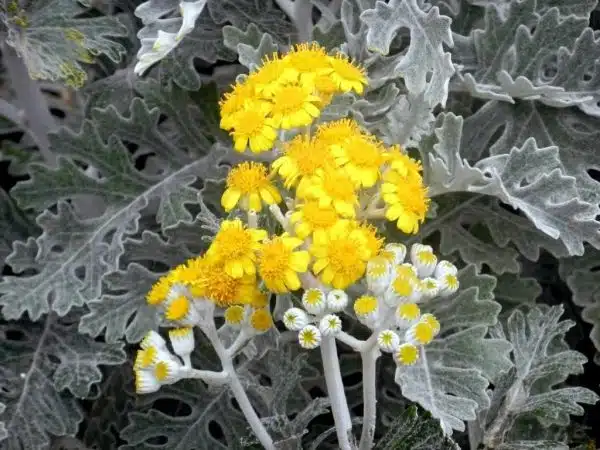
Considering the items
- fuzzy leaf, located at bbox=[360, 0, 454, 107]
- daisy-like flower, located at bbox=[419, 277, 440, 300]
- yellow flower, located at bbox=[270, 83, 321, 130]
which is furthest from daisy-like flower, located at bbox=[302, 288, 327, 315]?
fuzzy leaf, located at bbox=[360, 0, 454, 107]

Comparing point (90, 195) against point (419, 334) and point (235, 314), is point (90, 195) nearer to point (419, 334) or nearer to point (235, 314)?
point (235, 314)

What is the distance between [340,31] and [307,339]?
1.91 feet

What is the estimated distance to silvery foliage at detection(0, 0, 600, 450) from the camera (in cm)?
111

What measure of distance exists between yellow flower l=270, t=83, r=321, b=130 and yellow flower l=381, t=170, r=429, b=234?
12 centimetres

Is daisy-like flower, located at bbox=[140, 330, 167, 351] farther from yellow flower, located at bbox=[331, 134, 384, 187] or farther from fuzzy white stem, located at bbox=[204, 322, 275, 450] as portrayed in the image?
yellow flower, located at bbox=[331, 134, 384, 187]

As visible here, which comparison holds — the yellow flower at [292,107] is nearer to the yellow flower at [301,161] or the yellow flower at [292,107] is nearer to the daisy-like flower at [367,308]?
the yellow flower at [301,161]

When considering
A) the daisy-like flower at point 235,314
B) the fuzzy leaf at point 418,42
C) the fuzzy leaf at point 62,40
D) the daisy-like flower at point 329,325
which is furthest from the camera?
the fuzzy leaf at point 62,40

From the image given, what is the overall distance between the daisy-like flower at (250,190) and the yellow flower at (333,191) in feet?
0.14

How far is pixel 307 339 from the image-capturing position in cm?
86

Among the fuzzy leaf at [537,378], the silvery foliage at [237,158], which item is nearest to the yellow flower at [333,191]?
the silvery foliage at [237,158]

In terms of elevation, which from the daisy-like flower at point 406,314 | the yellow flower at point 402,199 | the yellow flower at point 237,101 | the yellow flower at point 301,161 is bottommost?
the daisy-like flower at point 406,314

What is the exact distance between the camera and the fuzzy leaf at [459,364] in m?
0.97

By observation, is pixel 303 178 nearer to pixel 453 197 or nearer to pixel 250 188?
pixel 250 188

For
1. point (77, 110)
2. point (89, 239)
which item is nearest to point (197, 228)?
point (89, 239)
